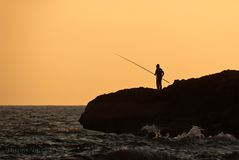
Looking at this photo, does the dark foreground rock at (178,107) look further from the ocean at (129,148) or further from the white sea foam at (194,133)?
the ocean at (129,148)

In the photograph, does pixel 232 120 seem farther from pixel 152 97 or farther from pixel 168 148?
pixel 168 148

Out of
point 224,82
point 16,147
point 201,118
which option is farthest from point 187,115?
point 16,147

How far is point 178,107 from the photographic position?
3238cm

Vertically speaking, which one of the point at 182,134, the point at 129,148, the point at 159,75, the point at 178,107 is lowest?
the point at 129,148

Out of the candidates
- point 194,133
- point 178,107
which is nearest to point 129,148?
point 194,133

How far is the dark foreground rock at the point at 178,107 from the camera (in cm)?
3145

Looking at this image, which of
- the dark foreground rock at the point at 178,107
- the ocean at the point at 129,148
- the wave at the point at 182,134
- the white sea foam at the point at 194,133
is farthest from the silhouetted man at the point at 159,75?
the white sea foam at the point at 194,133

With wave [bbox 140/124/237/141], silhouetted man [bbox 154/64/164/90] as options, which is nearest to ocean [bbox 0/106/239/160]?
wave [bbox 140/124/237/141]

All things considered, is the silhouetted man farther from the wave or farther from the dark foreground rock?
the wave

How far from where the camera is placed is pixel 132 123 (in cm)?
3319

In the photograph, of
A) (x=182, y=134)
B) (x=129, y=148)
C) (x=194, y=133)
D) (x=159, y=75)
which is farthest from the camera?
(x=159, y=75)

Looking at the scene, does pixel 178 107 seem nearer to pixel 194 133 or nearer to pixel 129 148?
pixel 194 133

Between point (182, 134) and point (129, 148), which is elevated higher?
point (182, 134)

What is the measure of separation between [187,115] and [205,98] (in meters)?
1.48
